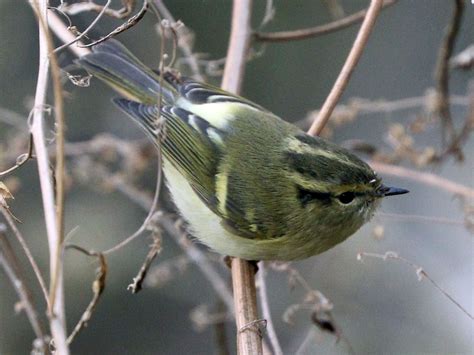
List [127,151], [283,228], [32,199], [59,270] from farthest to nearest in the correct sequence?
[32,199] → [127,151] → [283,228] → [59,270]

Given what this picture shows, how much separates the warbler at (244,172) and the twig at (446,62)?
1.84 feet

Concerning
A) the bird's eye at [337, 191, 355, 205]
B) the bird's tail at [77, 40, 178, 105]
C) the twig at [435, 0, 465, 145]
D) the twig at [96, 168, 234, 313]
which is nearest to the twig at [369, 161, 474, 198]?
the twig at [435, 0, 465, 145]

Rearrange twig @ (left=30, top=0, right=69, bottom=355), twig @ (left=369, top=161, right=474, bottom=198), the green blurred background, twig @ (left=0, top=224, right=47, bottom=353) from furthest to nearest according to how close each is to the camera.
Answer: the green blurred background, twig @ (left=369, top=161, right=474, bottom=198), twig @ (left=0, top=224, right=47, bottom=353), twig @ (left=30, top=0, right=69, bottom=355)

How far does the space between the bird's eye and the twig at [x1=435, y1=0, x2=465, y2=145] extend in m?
0.58

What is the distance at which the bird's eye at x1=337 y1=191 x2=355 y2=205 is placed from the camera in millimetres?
2498

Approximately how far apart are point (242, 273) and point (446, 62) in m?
1.10

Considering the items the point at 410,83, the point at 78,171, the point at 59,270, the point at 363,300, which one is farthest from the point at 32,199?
the point at 59,270

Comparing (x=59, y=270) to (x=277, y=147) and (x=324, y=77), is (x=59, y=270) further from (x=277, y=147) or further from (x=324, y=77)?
(x=324, y=77)

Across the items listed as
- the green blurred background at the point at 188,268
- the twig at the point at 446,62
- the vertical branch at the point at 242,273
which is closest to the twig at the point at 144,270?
the vertical branch at the point at 242,273

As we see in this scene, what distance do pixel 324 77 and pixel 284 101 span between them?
1.17ft

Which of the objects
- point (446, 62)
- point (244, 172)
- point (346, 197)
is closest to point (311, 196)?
point (346, 197)

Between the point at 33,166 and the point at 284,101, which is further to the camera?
the point at 284,101

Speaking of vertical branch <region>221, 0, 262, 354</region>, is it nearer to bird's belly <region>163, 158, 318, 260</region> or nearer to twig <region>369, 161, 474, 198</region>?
bird's belly <region>163, 158, 318, 260</region>

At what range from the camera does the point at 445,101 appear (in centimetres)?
288
